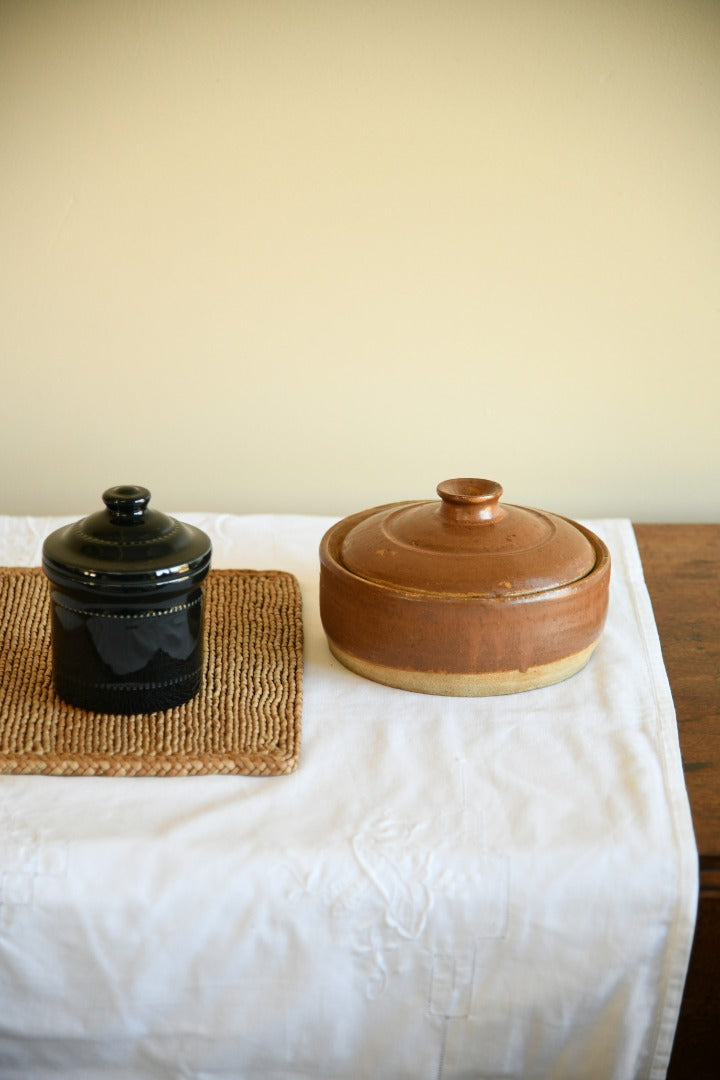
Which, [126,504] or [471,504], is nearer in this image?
[126,504]

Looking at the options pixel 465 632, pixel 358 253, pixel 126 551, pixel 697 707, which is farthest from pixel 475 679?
pixel 358 253

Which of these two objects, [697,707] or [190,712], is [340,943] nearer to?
[190,712]

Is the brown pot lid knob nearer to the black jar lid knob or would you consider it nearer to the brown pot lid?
the brown pot lid

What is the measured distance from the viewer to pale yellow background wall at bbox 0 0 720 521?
1.07m

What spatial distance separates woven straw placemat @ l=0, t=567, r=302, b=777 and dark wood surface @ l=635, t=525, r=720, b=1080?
0.93ft

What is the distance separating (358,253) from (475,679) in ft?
1.85

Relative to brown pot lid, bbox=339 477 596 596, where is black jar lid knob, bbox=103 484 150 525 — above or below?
above

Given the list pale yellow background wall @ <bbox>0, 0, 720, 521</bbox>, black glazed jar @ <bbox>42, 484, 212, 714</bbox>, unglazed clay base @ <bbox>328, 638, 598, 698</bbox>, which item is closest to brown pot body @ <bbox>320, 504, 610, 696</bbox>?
unglazed clay base @ <bbox>328, 638, 598, 698</bbox>

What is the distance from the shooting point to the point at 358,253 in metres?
1.14

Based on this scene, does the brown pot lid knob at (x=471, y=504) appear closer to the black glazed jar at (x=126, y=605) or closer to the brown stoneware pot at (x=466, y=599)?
the brown stoneware pot at (x=466, y=599)

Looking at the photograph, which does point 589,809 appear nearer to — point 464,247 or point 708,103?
point 464,247

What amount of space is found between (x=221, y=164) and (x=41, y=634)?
0.56 metres

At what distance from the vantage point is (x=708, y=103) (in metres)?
1.08

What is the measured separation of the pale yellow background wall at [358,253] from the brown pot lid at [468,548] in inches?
14.6
